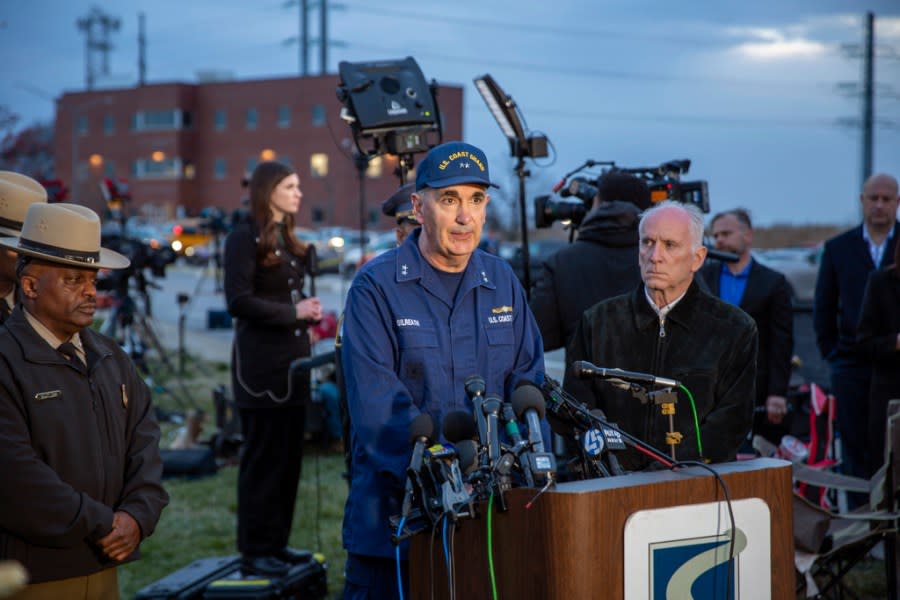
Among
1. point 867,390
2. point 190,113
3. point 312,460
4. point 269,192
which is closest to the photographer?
point 269,192

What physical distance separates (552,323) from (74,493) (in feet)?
8.43

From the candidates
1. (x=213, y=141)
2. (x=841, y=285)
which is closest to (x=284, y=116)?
(x=213, y=141)

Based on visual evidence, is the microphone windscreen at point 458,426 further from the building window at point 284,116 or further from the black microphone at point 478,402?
the building window at point 284,116

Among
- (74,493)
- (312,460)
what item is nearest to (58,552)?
(74,493)

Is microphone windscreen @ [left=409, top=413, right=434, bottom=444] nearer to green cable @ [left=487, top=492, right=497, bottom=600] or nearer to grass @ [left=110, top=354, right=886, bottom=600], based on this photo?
green cable @ [left=487, top=492, right=497, bottom=600]

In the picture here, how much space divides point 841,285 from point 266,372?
3739 millimetres

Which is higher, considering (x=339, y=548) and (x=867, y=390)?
(x=867, y=390)

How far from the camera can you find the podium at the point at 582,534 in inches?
103

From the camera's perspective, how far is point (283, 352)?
5.87m

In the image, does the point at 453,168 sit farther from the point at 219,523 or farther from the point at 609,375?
the point at 219,523

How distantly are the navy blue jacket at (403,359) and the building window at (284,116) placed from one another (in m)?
61.7

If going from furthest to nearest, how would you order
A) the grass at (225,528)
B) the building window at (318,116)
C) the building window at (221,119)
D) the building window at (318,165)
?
the building window at (221,119) < the building window at (318,165) < the building window at (318,116) < the grass at (225,528)

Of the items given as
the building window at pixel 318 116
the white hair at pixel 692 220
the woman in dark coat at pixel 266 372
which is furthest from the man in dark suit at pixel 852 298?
the building window at pixel 318 116

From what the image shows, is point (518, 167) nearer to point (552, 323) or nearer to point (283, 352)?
point (552, 323)
